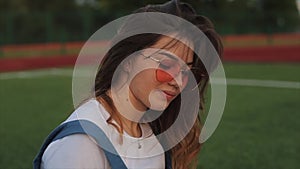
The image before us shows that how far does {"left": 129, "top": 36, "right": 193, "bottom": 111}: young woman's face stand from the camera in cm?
89

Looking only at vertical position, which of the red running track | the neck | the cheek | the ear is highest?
the ear

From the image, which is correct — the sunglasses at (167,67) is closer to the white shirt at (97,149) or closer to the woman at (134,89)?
the woman at (134,89)

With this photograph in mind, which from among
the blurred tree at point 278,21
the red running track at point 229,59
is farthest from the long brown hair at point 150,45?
the blurred tree at point 278,21

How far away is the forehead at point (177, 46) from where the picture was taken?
896 millimetres

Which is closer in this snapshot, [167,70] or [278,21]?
[167,70]

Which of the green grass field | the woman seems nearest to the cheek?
the woman

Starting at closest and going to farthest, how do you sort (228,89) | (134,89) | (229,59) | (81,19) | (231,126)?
(134,89) → (231,126) → (228,89) → (229,59) → (81,19)

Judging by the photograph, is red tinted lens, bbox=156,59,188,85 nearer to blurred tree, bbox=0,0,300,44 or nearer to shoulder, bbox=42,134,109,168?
shoulder, bbox=42,134,109,168

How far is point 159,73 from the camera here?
0.88 meters

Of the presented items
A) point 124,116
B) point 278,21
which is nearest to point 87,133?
point 124,116

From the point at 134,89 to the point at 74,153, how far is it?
0.56ft

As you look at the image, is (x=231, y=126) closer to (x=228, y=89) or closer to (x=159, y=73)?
(x=228, y=89)

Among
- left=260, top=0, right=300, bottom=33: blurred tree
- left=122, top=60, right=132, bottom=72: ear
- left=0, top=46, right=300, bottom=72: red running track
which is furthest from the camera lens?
left=260, top=0, right=300, bottom=33: blurred tree

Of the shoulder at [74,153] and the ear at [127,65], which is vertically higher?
the ear at [127,65]
